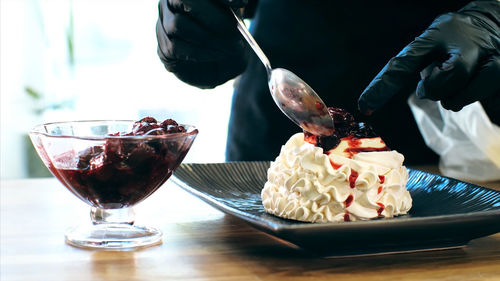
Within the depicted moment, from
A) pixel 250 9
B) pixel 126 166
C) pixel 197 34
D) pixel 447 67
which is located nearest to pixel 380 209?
pixel 447 67

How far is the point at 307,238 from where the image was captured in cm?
81

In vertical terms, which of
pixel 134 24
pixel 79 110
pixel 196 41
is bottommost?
pixel 79 110

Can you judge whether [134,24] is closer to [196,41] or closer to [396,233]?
[196,41]

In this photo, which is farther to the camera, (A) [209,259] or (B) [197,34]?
(B) [197,34]

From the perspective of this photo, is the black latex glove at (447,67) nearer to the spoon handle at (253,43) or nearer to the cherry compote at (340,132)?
the cherry compote at (340,132)

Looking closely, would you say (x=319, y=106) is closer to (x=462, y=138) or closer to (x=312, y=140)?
(x=312, y=140)

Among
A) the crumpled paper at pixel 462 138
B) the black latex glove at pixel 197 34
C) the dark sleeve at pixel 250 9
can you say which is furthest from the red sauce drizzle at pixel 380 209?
the dark sleeve at pixel 250 9

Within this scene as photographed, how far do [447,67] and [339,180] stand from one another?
304 millimetres

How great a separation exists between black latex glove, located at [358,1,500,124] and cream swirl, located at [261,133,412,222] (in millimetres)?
123

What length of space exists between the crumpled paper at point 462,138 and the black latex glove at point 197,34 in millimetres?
571

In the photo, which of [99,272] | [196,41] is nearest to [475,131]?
[196,41]

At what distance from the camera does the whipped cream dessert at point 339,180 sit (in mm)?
1007

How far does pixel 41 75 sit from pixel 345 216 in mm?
3877

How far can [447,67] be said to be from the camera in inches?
43.6
